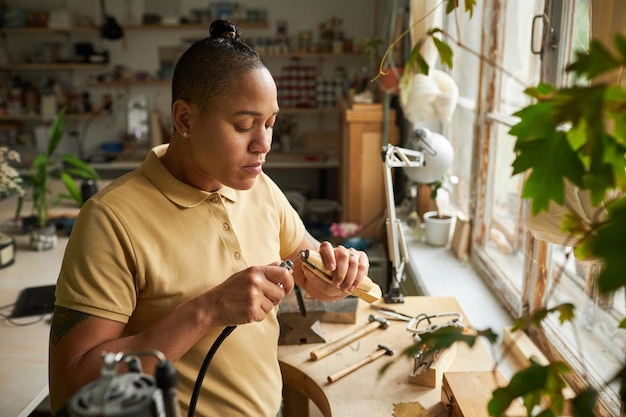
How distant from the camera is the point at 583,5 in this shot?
172 cm

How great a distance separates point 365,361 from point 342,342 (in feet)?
0.44

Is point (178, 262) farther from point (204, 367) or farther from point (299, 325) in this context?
point (299, 325)

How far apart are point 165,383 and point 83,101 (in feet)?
20.0

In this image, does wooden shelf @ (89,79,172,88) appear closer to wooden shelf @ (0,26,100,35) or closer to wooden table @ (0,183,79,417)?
wooden shelf @ (0,26,100,35)

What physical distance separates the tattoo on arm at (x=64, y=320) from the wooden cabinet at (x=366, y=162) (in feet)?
10.1

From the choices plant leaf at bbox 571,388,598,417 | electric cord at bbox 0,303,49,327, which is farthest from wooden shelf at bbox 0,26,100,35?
plant leaf at bbox 571,388,598,417

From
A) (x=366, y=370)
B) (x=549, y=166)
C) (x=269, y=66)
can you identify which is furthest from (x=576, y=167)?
(x=269, y=66)

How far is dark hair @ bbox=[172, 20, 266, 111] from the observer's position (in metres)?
1.17

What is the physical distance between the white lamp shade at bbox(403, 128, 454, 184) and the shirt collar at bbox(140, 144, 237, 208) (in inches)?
40.0

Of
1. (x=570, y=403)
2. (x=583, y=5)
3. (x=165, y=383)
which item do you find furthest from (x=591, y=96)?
(x=583, y=5)

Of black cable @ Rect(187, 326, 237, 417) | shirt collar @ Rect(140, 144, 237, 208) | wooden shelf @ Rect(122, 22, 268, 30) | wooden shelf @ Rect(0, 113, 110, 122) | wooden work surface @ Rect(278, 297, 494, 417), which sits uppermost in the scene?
wooden shelf @ Rect(122, 22, 268, 30)

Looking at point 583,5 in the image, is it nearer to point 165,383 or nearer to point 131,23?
point 165,383

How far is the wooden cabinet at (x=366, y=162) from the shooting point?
4035 mm

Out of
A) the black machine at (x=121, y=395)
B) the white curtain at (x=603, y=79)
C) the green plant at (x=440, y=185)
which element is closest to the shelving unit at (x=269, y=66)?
the green plant at (x=440, y=185)
